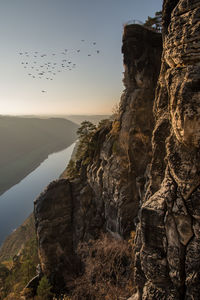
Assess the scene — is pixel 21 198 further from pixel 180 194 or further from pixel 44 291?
pixel 180 194

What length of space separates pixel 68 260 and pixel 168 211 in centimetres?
2089

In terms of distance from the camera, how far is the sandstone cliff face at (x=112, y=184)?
63.6 feet

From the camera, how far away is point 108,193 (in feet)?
70.8

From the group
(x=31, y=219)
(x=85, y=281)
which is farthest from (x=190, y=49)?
(x=31, y=219)

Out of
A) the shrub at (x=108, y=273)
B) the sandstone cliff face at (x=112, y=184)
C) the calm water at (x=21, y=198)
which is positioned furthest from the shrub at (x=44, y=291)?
the calm water at (x=21, y=198)

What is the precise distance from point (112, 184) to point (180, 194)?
1336 cm

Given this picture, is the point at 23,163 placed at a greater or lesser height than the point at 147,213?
lesser

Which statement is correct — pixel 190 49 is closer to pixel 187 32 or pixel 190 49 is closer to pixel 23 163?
pixel 187 32

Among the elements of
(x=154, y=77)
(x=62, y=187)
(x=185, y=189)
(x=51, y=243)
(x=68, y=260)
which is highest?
(x=154, y=77)

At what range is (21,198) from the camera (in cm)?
10162

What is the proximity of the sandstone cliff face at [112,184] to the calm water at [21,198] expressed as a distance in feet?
203

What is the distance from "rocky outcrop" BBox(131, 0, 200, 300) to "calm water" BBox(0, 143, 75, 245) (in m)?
82.0

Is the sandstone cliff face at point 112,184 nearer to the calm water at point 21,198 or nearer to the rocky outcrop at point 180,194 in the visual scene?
the rocky outcrop at point 180,194

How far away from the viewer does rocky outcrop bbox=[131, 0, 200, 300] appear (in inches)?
275
